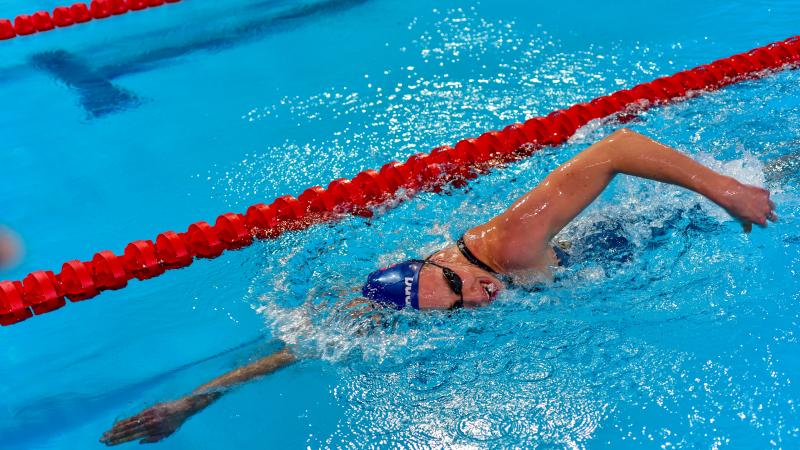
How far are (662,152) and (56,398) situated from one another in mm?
2510

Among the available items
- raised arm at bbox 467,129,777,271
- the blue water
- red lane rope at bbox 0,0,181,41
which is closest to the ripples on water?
the blue water

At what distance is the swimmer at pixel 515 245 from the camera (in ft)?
7.70

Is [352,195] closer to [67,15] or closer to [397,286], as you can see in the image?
[397,286]

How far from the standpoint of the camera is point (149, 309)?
3.12m

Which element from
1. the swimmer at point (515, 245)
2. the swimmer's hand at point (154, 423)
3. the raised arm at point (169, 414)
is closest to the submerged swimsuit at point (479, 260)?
the swimmer at point (515, 245)

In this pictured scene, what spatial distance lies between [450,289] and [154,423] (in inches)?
45.1

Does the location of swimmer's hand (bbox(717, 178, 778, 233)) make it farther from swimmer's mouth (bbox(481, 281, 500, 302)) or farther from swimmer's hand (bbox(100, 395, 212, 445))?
swimmer's hand (bbox(100, 395, 212, 445))

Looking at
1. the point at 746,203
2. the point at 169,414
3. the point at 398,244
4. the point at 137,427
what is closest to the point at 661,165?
the point at 746,203

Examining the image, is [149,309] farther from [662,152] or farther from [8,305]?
[662,152]

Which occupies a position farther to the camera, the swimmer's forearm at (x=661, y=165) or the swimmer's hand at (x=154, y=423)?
the swimmer's hand at (x=154, y=423)

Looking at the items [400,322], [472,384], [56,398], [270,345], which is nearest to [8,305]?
[56,398]

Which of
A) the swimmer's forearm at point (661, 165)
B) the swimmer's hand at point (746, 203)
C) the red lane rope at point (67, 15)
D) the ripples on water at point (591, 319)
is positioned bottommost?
the ripples on water at point (591, 319)

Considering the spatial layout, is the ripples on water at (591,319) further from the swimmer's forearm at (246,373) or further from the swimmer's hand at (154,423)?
the swimmer's hand at (154,423)

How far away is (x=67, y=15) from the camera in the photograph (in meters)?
5.00
